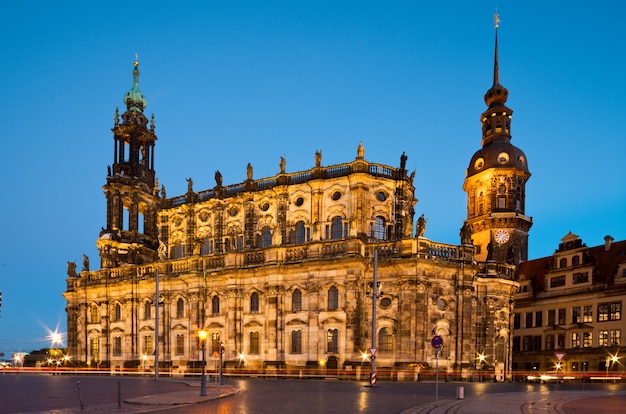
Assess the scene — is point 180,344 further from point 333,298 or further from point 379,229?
point 379,229

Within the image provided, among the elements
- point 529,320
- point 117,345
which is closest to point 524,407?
point 529,320

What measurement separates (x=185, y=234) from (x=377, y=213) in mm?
21514

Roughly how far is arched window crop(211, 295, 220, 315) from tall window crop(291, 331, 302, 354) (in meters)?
8.81

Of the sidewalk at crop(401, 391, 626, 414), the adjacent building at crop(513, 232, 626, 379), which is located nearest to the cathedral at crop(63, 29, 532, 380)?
the adjacent building at crop(513, 232, 626, 379)

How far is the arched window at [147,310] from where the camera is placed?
62509 mm

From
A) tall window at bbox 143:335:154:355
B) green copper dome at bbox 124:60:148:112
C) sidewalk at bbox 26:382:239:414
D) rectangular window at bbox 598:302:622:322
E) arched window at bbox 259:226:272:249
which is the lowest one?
tall window at bbox 143:335:154:355

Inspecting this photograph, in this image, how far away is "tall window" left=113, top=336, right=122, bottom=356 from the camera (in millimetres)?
64500

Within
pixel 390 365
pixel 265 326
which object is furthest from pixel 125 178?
pixel 390 365

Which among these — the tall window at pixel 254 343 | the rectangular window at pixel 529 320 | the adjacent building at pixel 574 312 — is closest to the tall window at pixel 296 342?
the tall window at pixel 254 343

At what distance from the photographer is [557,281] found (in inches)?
2502

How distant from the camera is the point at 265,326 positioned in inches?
2128

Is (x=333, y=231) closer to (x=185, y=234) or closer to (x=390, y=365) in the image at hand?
(x=390, y=365)

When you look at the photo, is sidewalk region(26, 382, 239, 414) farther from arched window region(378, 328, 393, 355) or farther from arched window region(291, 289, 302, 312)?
arched window region(291, 289, 302, 312)

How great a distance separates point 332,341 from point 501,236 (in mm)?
29892
